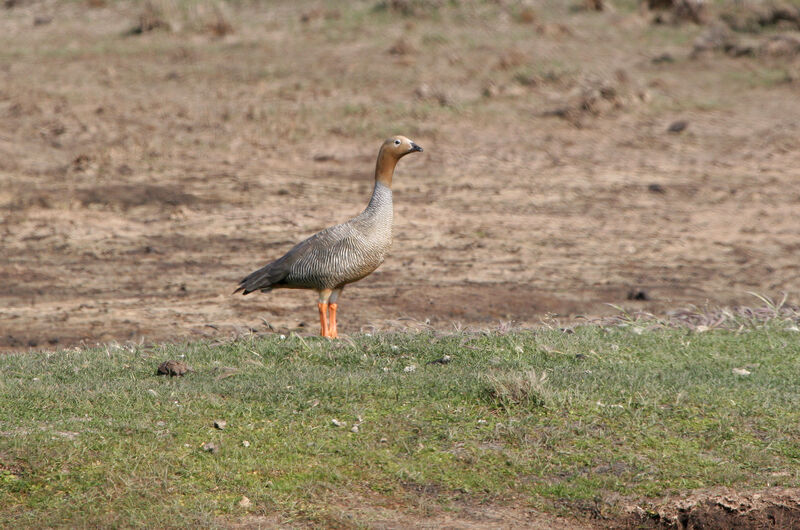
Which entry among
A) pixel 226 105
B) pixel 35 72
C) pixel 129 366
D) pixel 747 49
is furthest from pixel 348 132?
pixel 129 366

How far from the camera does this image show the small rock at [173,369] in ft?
22.6

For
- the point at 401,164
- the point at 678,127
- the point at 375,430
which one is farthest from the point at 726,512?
the point at 678,127

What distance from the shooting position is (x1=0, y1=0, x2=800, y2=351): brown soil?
10.2 m

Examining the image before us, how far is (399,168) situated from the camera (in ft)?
47.1

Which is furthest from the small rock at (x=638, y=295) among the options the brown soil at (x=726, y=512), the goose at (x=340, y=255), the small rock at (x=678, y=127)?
the small rock at (x=678, y=127)

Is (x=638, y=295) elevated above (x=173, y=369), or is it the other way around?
(x=173, y=369)

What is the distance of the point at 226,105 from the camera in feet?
52.8

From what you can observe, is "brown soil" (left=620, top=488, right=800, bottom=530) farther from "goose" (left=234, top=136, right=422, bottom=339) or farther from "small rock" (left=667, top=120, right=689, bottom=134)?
"small rock" (left=667, top=120, right=689, bottom=134)

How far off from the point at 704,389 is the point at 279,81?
38.0 feet

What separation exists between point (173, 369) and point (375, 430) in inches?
62.0

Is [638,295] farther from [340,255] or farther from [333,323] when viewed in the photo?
[340,255]

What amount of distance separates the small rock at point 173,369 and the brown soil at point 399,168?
67.1 inches

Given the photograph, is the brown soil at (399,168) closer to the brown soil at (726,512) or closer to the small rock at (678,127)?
the small rock at (678,127)

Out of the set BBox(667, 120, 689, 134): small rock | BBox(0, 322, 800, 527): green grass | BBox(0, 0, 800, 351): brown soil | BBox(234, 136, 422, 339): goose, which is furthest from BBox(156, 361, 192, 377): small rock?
BBox(667, 120, 689, 134): small rock
